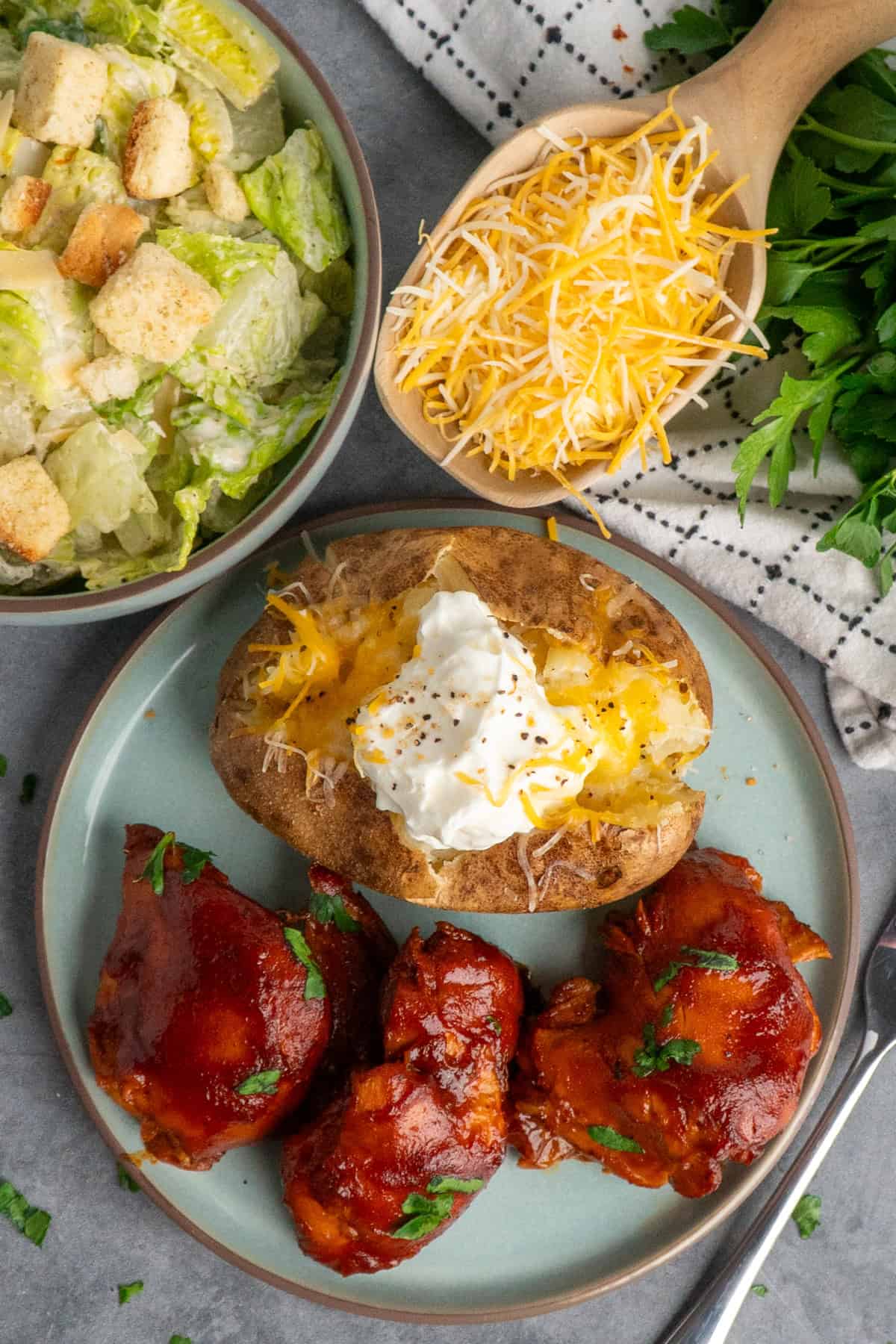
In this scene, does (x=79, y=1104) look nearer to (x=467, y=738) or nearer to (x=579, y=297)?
(x=467, y=738)

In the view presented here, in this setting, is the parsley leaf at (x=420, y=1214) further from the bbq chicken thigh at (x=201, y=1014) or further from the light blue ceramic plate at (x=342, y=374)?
the light blue ceramic plate at (x=342, y=374)

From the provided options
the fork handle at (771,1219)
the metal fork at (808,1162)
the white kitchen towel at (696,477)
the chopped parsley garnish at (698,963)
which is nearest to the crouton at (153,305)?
the white kitchen towel at (696,477)

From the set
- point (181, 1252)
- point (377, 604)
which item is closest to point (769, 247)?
point (377, 604)

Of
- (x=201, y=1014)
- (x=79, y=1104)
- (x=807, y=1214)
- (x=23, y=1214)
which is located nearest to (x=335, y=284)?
(x=201, y=1014)

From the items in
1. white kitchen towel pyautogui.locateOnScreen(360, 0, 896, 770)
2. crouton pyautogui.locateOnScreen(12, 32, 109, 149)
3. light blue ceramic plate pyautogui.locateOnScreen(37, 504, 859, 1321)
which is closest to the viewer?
crouton pyautogui.locateOnScreen(12, 32, 109, 149)

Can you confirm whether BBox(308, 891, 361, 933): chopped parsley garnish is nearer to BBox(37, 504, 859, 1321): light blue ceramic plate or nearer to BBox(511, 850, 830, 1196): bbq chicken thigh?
BBox(37, 504, 859, 1321): light blue ceramic plate

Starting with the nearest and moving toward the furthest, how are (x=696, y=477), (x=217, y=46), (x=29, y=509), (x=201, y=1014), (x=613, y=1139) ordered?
(x=29, y=509)
(x=217, y=46)
(x=201, y=1014)
(x=613, y=1139)
(x=696, y=477)

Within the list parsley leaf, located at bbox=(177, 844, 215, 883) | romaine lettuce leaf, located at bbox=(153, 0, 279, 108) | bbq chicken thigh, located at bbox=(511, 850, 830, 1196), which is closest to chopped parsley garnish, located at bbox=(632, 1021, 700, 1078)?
bbq chicken thigh, located at bbox=(511, 850, 830, 1196)
